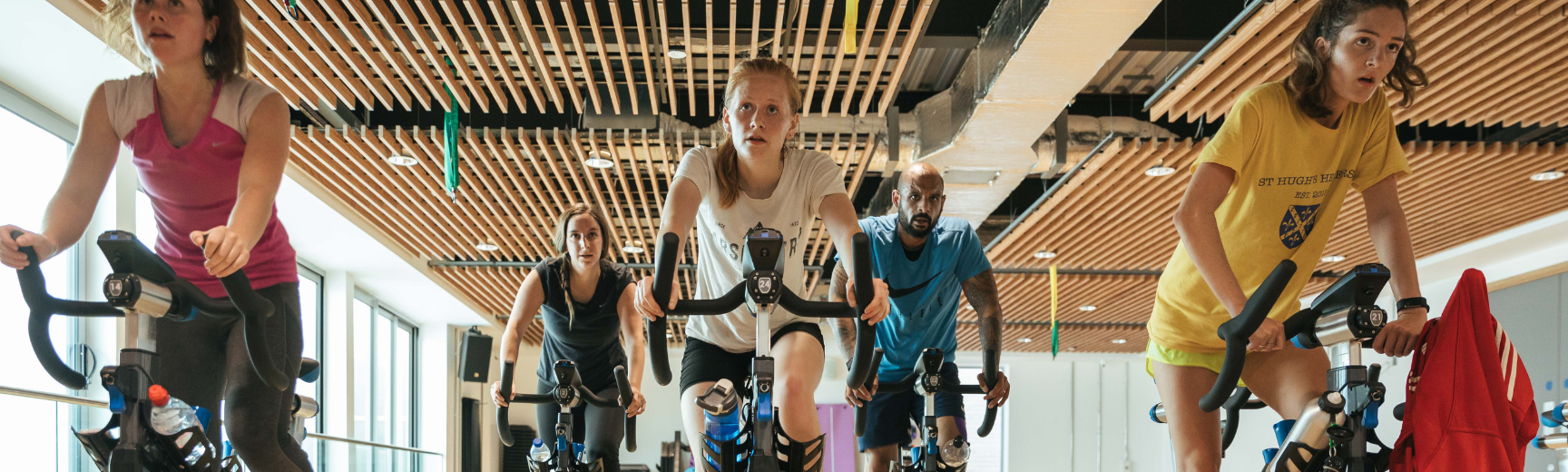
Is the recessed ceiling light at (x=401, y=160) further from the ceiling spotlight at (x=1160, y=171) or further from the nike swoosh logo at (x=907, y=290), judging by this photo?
the ceiling spotlight at (x=1160, y=171)

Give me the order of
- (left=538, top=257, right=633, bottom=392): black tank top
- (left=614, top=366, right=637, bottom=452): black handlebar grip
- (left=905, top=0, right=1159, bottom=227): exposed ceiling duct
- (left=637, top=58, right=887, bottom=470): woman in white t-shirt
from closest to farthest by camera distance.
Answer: (left=637, top=58, right=887, bottom=470): woman in white t-shirt → (left=614, top=366, right=637, bottom=452): black handlebar grip → (left=538, top=257, right=633, bottom=392): black tank top → (left=905, top=0, right=1159, bottom=227): exposed ceiling duct

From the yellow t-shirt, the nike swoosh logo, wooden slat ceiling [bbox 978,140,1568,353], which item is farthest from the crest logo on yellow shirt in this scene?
wooden slat ceiling [bbox 978,140,1568,353]

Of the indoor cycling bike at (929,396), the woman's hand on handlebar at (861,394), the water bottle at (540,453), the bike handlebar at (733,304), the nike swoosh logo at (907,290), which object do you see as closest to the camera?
the bike handlebar at (733,304)

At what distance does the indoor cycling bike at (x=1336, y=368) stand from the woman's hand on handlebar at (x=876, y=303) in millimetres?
565

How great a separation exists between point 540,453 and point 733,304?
1.97 m

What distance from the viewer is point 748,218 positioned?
98.0 inches

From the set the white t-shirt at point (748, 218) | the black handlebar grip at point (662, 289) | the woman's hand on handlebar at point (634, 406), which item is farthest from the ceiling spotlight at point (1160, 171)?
the black handlebar grip at point (662, 289)

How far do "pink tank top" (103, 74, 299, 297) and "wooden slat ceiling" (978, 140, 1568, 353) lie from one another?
17.7ft

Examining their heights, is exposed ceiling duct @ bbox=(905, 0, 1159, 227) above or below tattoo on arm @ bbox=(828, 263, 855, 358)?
above

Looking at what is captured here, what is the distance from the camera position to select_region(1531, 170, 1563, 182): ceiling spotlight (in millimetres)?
7313

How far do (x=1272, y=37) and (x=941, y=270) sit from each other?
2.34 meters

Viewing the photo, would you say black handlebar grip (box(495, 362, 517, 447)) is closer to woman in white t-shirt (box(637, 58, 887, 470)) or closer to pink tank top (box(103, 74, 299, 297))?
woman in white t-shirt (box(637, 58, 887, 470))

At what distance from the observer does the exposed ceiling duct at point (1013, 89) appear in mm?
4656

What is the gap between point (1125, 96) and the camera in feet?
25.5
